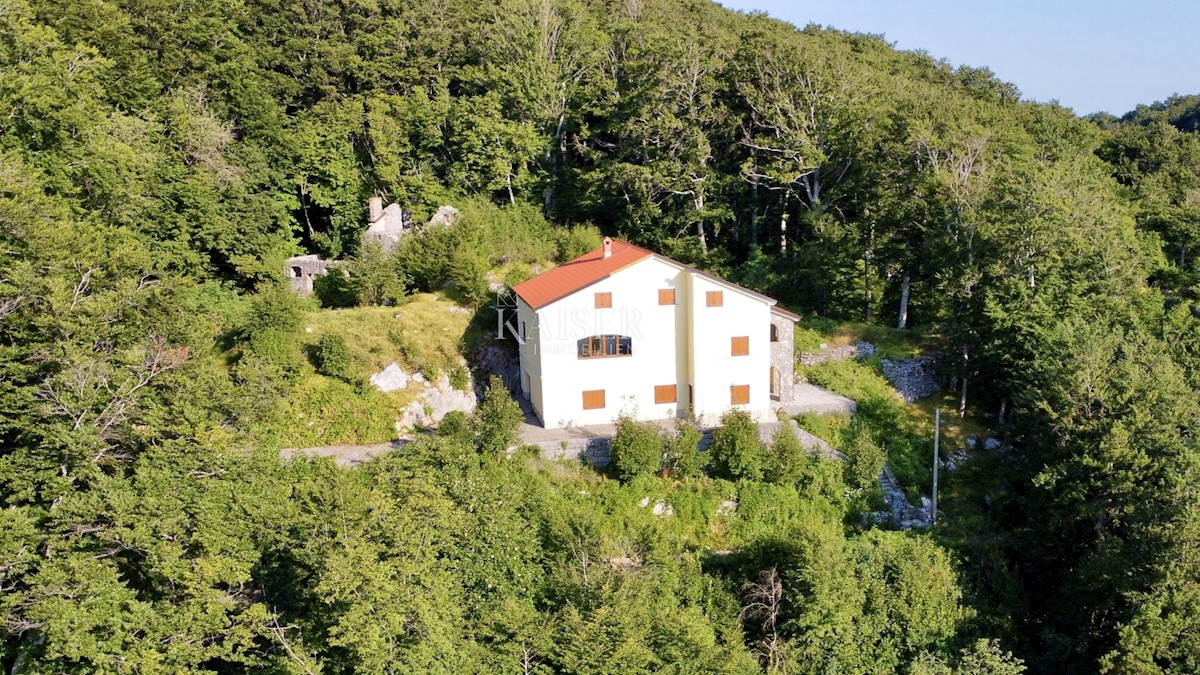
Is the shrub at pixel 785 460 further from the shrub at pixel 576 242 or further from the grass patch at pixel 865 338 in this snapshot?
the shrub at pixel 576 242

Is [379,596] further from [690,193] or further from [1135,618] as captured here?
[690,193]

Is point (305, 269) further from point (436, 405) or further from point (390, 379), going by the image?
point (436, 405)

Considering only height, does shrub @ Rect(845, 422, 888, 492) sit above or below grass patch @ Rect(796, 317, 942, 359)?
below

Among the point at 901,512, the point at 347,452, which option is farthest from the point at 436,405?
the point at 901,512

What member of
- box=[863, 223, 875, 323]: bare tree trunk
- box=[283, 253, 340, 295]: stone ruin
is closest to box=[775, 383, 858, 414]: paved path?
box=[863, 223, 875, 323]: bare tree trunk

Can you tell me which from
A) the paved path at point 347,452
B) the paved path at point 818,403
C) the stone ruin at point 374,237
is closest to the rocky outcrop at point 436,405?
Result: the paved path at point 347,452

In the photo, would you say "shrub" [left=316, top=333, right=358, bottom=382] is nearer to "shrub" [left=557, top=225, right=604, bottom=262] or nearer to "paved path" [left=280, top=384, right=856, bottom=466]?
"paved path" [left=280, top=384, right=856, bottom=466]

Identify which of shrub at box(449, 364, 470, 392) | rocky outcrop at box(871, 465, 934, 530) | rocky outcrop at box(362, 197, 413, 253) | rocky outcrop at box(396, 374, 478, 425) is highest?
rocky outcrop at box(362, 197, 413, 253)
